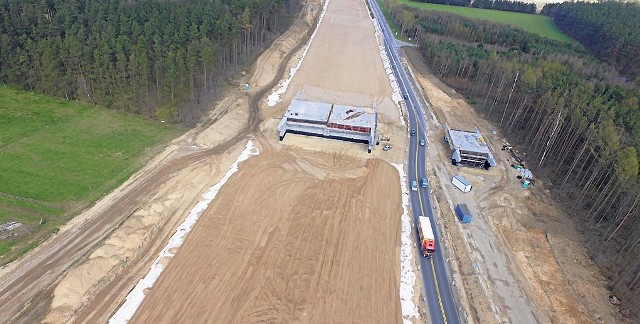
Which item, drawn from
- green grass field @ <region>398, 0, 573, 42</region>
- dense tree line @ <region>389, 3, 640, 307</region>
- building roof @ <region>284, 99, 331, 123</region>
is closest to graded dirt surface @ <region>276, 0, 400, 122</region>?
building roof @ <region>284, 99, 331, 123</region>

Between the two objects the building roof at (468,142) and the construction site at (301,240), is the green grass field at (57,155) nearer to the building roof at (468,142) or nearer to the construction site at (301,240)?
the construction site at (301,240)

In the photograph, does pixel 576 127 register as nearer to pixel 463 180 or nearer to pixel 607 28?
pixel 463 180

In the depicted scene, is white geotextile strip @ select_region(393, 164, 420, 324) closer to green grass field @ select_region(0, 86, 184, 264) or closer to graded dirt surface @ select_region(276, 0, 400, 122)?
graded dirt surface @ select_region(276, 0, 400, 122)

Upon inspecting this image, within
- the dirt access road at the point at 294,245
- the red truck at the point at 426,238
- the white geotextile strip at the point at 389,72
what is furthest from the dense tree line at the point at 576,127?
the dirt access road at the point at 294,245

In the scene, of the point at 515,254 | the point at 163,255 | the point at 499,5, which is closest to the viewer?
the point at 163,255

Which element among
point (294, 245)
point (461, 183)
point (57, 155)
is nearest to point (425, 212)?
point (461, 183)
